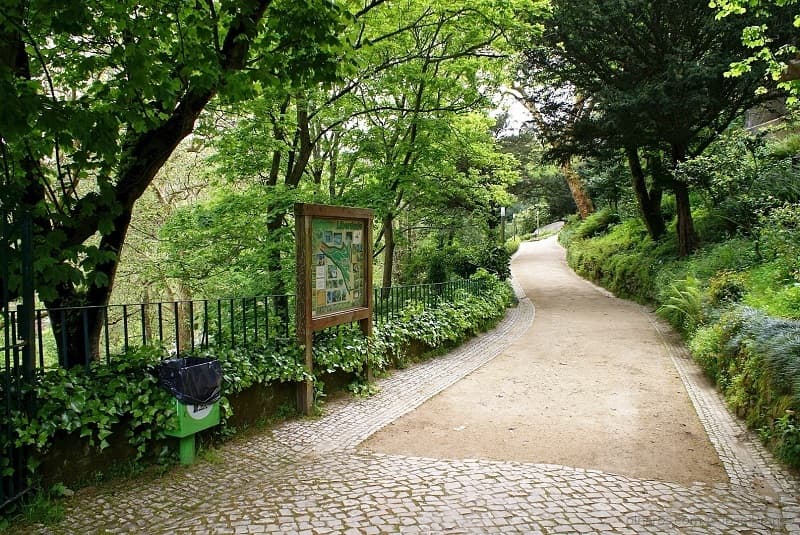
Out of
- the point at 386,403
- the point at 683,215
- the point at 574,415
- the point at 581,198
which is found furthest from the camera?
the point at 581,198

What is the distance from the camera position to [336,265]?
6723mm

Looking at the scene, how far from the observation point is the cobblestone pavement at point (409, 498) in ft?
11.7

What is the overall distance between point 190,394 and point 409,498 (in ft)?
6.57

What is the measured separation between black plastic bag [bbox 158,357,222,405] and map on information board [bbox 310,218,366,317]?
1709 mm

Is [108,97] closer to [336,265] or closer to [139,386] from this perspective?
[139,386]

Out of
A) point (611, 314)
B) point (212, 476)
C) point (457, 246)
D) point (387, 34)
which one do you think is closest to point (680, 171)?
point (611, 314)

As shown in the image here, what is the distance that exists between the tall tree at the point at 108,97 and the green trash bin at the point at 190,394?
0.69 meters

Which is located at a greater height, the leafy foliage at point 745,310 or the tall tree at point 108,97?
the tall tree at point 108,97

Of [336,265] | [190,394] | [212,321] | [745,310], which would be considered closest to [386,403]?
[336,265]

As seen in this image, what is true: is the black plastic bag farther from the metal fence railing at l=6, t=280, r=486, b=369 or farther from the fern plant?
the fern plant

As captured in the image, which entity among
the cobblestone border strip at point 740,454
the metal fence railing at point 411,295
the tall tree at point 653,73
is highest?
the tall tree at point 653,73

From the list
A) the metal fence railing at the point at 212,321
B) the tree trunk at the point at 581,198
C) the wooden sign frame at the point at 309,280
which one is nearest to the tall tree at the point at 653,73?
the metal fence railing at the point at 212,321

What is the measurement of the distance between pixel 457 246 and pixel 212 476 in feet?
41.2

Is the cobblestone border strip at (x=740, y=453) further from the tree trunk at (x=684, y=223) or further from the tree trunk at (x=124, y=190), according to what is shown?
the tree trunk at (x=684, y=223)
